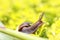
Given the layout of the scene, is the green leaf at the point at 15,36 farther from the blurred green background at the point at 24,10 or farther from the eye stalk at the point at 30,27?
the blurred green background at the point at 24,10

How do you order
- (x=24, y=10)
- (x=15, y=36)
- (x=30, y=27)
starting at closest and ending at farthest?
1. (x=15, y=36)
2. (x=30, y=27)
3. (x=24, y=10)

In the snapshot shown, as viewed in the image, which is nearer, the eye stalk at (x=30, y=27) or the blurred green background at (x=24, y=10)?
the eye stalk at (x=30, y=27)

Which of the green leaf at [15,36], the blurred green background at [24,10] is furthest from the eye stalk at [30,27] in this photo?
the blurred green background at [24,10]

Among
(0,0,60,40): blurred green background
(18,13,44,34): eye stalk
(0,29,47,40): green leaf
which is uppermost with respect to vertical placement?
(0,0,60,40): blurred green background

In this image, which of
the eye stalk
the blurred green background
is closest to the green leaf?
the eye stalk

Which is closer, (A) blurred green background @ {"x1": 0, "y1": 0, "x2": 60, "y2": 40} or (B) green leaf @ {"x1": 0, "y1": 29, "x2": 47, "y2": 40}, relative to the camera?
(B) green leaf @ {"x1": 0, "y1": 29, "x2": 47, "y2": 40}

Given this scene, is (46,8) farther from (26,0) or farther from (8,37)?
(8,37)

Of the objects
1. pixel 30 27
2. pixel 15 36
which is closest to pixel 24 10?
pixel 30 27

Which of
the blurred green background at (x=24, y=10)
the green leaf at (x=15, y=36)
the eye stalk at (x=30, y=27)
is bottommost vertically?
the green leaf at (x=15, y=36)

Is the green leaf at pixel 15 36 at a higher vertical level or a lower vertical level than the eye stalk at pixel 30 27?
lower

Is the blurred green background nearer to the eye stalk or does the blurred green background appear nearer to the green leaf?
the eye stalk

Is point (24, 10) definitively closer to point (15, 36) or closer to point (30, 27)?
point (30, 27)

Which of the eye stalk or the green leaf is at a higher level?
the eye stalk
